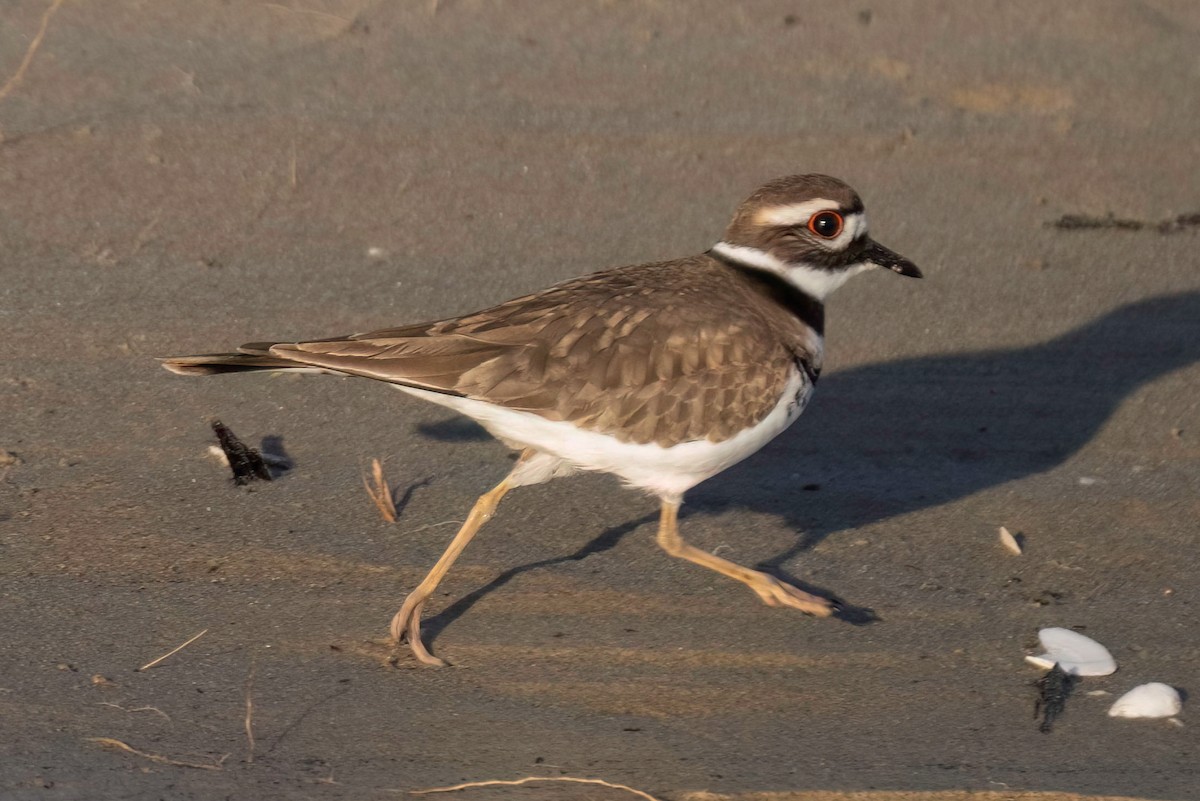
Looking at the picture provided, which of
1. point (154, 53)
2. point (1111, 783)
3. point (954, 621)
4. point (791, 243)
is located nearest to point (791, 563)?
point (954, 621)

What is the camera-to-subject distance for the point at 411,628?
4566mm

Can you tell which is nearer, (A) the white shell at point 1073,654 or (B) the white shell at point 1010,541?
(A) the white shell at point 1073,654

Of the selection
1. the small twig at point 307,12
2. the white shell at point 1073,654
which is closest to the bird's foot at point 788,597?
the white shell at point 1073,654

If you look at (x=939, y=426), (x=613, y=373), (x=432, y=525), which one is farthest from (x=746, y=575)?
(x=939, y=426)

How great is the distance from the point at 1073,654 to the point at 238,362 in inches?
106

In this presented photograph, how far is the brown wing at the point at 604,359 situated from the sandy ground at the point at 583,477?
2.25 ft

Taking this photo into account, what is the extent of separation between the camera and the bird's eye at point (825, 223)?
506cm

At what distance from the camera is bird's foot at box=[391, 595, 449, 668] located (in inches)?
178

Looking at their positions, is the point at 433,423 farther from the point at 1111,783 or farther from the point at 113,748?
the point at 1111,783

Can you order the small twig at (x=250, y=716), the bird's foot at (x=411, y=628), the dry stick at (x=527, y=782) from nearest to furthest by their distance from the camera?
1. the dry stick at (x=527, y=782)
2. the small twig at (x=250, y=716)
3. the bird's foot at (x=411, y=628)

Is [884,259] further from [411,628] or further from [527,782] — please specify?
[527,782]

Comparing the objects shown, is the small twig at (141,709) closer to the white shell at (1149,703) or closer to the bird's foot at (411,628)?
the bird's foot at (411,628)

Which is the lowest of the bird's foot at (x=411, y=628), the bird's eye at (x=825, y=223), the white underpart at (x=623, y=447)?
the bird's foot at (x=411, y=628)

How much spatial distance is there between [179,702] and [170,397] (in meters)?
1.93
